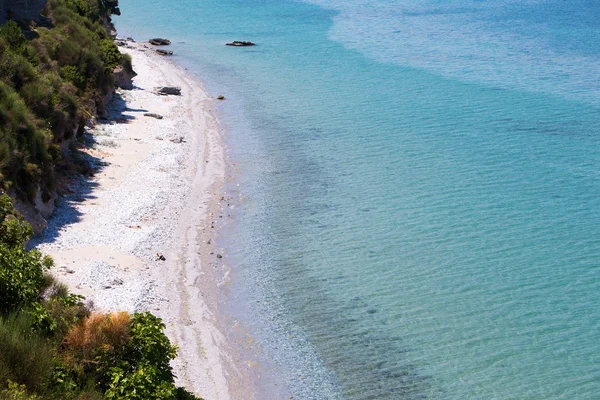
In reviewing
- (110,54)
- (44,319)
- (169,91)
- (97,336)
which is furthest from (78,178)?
(169,91)

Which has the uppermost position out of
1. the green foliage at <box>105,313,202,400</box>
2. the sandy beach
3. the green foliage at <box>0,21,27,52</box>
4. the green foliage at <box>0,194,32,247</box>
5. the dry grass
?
the green foliage at <box>0,21,27,52</box>

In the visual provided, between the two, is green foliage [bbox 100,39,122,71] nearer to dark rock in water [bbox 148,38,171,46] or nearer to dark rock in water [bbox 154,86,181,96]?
dark rock in water [bbox 154,86,181,96]

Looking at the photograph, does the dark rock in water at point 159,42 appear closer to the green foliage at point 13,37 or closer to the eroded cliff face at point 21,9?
the eroded cliff face at point 21,9

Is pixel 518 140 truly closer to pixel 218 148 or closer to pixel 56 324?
pixel 218 148

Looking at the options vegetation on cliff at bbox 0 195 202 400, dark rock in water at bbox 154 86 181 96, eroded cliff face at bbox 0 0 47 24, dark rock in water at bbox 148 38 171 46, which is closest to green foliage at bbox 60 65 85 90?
eroded cliff face at bbox 0 0 47 24

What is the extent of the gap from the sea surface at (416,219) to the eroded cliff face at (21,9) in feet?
43.9

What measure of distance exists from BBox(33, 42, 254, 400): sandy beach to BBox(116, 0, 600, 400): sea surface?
1.17 m

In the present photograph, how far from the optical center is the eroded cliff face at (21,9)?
4059 cm

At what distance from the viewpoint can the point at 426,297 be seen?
25594 mm

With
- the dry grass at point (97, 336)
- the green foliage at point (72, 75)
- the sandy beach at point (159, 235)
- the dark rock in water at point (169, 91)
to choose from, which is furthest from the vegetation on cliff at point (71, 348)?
the dark rock in water at point (169, 91)

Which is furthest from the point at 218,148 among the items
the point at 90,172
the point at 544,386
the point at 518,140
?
the point at 544,386

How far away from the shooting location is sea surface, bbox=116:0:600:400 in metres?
22.0

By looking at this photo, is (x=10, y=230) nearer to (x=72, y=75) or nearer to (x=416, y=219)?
(x=416, y=219)

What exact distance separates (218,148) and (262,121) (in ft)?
22.7
